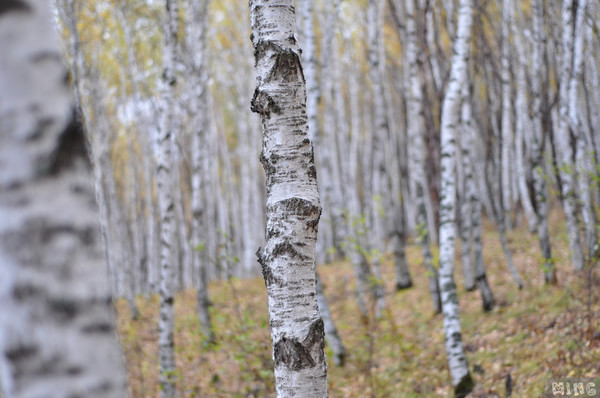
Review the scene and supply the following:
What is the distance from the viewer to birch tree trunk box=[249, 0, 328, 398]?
7.15 ft

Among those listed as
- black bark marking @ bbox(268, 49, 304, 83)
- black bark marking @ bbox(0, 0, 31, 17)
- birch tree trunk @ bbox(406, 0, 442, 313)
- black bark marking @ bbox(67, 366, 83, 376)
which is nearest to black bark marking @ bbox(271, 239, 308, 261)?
black bark marking @ bbox(268, 49, 304, 83)

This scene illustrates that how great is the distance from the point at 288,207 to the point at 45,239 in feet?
4.31

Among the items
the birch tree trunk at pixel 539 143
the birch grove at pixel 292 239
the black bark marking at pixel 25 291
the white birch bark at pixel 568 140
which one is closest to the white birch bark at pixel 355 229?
the birch grove at pixel 292 239

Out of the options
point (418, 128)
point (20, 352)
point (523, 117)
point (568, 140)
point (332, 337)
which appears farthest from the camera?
point (523, 117)

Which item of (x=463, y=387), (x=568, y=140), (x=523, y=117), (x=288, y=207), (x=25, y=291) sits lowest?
(x=463, y=387)

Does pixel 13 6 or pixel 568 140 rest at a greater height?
pixel 568 140

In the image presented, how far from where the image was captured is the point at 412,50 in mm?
8227

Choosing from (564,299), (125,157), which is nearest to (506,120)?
(564,299)

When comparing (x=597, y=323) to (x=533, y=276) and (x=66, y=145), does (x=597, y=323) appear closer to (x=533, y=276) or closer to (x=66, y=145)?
(x=533, y=276)

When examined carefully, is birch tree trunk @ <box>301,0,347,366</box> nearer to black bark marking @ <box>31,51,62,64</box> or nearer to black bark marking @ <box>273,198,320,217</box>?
black bark marking @ <box>273,198,320,217</box>

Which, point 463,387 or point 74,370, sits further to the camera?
point 463,387

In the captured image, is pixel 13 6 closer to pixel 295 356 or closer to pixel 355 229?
Result: pixel 295 356

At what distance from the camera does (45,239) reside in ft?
3.48

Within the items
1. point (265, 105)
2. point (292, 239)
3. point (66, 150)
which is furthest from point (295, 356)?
point (66, 150)
